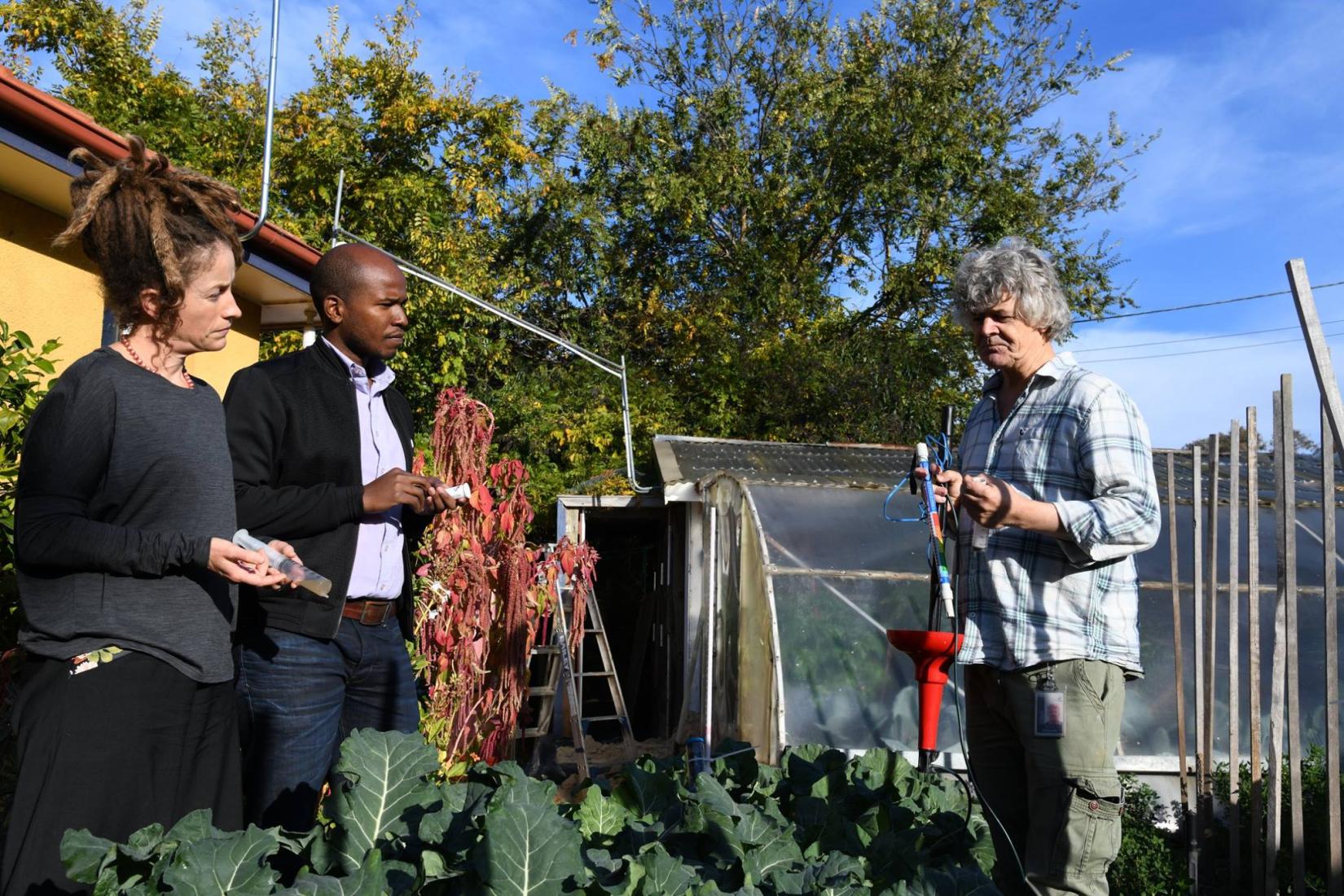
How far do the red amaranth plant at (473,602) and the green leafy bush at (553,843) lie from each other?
267 centimetres

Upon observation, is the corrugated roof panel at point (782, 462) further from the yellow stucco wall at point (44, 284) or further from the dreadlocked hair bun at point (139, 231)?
the dreadlocked hair bun at point (139, 231)

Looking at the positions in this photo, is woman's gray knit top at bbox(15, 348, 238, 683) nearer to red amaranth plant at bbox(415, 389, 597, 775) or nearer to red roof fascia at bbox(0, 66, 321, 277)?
red roof fascia at bbox(0, 66, 321, 277)

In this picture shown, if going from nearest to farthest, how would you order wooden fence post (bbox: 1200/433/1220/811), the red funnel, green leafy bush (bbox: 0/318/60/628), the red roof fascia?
the red funnel, green leafy bush (bbox: 0/318/60/628), the red roof fascia, wooden fence post (bbox: 1200/433/1220/811)

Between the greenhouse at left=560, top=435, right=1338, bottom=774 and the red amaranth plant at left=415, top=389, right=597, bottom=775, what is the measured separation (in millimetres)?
1594

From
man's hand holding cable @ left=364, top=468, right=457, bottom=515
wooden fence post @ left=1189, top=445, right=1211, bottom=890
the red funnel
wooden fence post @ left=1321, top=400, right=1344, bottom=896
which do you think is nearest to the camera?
man's hand holding cable @ left=364, top=468, right=457, bottom=515

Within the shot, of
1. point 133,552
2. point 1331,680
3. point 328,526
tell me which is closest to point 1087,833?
point 328,526

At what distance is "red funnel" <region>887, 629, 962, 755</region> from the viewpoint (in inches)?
99.4

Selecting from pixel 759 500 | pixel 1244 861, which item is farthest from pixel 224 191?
pixel 759 500

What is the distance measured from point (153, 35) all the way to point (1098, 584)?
55.9 ft

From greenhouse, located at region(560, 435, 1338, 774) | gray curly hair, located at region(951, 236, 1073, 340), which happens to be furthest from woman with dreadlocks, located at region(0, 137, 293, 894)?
greenhouse, located at region(560, 435, 1338, 774)

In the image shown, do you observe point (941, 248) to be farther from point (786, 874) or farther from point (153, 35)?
point (786, 874)

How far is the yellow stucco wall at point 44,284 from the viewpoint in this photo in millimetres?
4594

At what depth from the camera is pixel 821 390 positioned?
47.7ft

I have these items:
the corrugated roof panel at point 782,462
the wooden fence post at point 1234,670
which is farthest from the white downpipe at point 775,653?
the wooden fence post at point 1234,670
